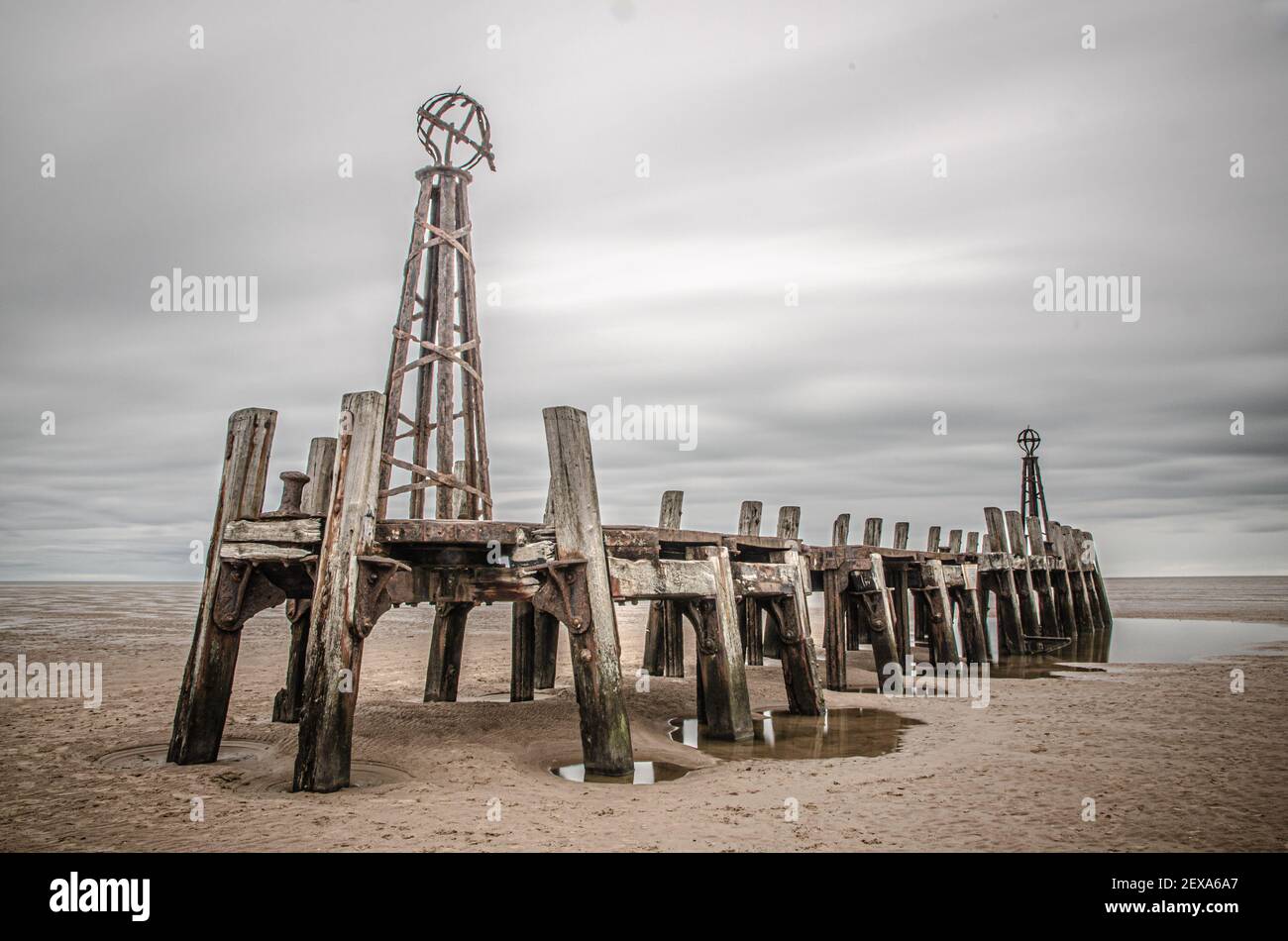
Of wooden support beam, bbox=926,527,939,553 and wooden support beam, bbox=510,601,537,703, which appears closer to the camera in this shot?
wooden support beam, bbox=510,601,537,703

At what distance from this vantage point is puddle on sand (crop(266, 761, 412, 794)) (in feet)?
22.5

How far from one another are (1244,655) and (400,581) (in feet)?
67.8

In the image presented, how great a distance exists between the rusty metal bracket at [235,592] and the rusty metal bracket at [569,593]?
2484 millimetres

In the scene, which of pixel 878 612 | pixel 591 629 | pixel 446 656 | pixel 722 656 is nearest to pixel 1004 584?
pixel 878 612

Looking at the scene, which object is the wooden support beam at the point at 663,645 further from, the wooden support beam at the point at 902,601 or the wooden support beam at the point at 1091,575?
the wooden support beam at the point at 1091,575

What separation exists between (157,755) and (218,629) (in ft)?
5.17

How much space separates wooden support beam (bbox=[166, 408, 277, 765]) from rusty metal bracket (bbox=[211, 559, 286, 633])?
31mm

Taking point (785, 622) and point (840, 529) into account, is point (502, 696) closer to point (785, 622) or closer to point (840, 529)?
point (785, 622)

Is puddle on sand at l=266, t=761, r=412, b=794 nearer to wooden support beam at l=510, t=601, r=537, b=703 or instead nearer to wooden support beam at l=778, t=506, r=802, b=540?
wooden support beam at l=510, t=601, r=537, b=703

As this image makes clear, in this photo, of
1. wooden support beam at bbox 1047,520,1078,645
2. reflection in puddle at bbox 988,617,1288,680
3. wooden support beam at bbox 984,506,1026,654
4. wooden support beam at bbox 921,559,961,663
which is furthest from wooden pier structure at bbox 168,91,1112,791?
wooden support beam at bbox 1047,520,1078,645

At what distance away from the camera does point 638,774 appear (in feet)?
25.4

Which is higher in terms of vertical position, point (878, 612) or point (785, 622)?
point (785, 622)
